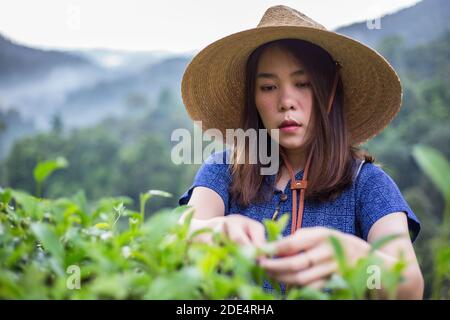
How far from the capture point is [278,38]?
1443 mm

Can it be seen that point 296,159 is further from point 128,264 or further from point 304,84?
point 128,264

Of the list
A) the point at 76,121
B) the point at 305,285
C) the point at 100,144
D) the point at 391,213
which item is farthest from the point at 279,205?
the point at 76,121

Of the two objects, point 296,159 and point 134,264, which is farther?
point 296,159

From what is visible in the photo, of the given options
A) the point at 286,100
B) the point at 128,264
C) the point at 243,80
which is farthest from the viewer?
the point at 243,80

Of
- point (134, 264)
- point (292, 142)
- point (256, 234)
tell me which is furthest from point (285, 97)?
point (134, 264)

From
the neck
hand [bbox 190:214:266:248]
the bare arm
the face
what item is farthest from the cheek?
hand [bbox 190:214:266:248]

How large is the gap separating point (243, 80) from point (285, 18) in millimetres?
316

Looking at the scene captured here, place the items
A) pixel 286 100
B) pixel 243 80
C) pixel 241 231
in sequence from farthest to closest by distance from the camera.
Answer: pixel 243 80 < pixel 286 100 < pixel 241 231

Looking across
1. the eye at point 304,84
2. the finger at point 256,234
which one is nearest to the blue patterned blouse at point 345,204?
the eye at point 304,84

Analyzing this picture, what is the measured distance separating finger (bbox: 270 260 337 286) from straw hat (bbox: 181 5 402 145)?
2.89 feet

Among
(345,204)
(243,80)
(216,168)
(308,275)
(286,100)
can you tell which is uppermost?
(243,80)

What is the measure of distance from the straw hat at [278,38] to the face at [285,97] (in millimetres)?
77

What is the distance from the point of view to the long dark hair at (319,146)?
4.52 ft

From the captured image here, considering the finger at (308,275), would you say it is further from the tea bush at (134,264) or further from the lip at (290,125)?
the lip at (290,125)
